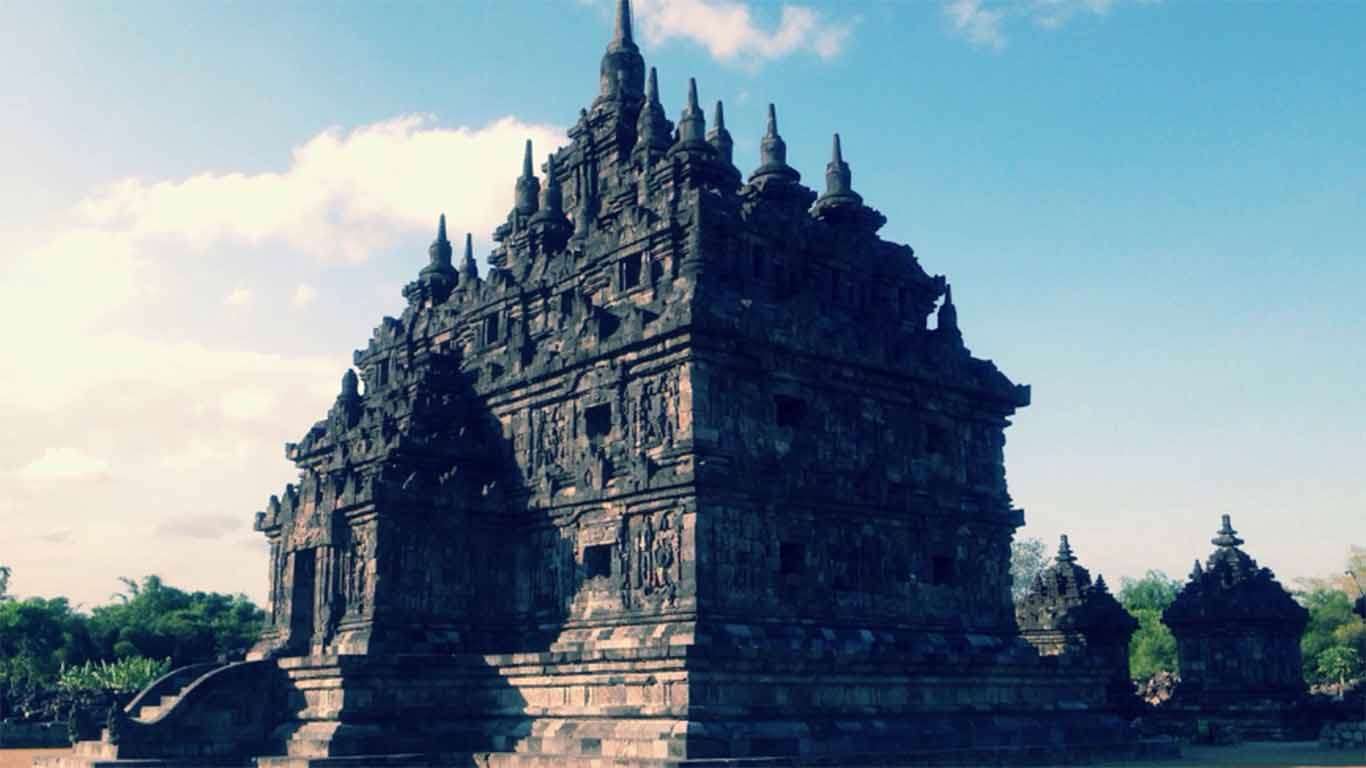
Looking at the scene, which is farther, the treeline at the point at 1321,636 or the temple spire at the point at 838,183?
the treeline at the point at 1321,636

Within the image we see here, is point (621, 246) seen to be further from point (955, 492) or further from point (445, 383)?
point (955, 492)

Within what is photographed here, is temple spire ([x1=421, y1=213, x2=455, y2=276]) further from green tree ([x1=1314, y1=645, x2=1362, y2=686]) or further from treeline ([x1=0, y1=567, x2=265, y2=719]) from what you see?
green tree ([x1=1314, y1=645, x2=1362, y2=686])

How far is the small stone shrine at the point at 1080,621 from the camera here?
38906mm

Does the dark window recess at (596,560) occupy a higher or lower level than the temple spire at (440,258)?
lower

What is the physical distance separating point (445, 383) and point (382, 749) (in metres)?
9.67

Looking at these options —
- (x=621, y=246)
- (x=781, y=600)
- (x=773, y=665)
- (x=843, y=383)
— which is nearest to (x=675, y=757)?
(x=773, y=665)

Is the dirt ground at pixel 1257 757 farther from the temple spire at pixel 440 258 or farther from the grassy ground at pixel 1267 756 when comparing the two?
the temple spire at pixel 440 258

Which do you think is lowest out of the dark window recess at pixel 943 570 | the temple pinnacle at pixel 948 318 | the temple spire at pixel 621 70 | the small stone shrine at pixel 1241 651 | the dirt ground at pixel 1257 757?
the dirt ground at pixel 1257 757

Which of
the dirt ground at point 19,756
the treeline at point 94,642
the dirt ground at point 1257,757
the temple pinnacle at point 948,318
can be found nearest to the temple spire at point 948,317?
the temple pinnacle at point 948,318

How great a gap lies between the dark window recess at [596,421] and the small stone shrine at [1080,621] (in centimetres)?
1668

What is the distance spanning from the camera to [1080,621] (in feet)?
128

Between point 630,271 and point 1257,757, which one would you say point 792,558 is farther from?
point 1257,757

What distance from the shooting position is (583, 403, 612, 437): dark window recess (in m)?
27.7

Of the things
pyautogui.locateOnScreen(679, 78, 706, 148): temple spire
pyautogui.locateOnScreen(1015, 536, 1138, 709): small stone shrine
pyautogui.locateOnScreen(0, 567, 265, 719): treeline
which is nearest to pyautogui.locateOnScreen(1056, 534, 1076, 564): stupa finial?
pyautogui.locateOnScreen(1015, 536, 1138, 709): small stone shrine
